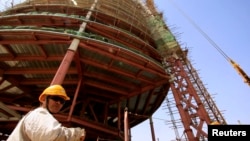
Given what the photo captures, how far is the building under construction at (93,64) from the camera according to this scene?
519 inches

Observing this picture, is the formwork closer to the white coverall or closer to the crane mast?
the crane mast

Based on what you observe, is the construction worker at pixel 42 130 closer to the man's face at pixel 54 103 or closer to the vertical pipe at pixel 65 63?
the man's face at pixel 54 103

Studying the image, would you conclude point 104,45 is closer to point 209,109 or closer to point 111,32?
point 111,32

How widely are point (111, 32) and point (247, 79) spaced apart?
8.73 m

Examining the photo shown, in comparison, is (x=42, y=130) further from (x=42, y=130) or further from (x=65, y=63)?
(x=65, y=63)

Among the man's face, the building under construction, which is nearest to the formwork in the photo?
the building under construction

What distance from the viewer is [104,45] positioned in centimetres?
1288

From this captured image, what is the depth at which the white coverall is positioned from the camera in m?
2.11

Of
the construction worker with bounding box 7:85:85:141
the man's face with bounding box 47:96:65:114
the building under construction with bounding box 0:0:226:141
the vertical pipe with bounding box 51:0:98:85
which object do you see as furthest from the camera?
the building under construction with bounding box 0:0:226:141

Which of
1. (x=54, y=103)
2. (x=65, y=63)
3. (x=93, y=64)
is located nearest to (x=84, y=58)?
(x=93, y=64)

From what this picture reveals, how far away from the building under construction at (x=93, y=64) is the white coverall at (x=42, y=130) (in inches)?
347

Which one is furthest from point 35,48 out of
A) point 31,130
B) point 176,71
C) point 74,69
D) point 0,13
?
point 31,130

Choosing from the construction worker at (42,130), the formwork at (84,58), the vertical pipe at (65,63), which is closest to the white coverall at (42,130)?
the construction worker at (42,130)

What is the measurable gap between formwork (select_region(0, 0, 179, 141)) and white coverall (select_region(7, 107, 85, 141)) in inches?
378
